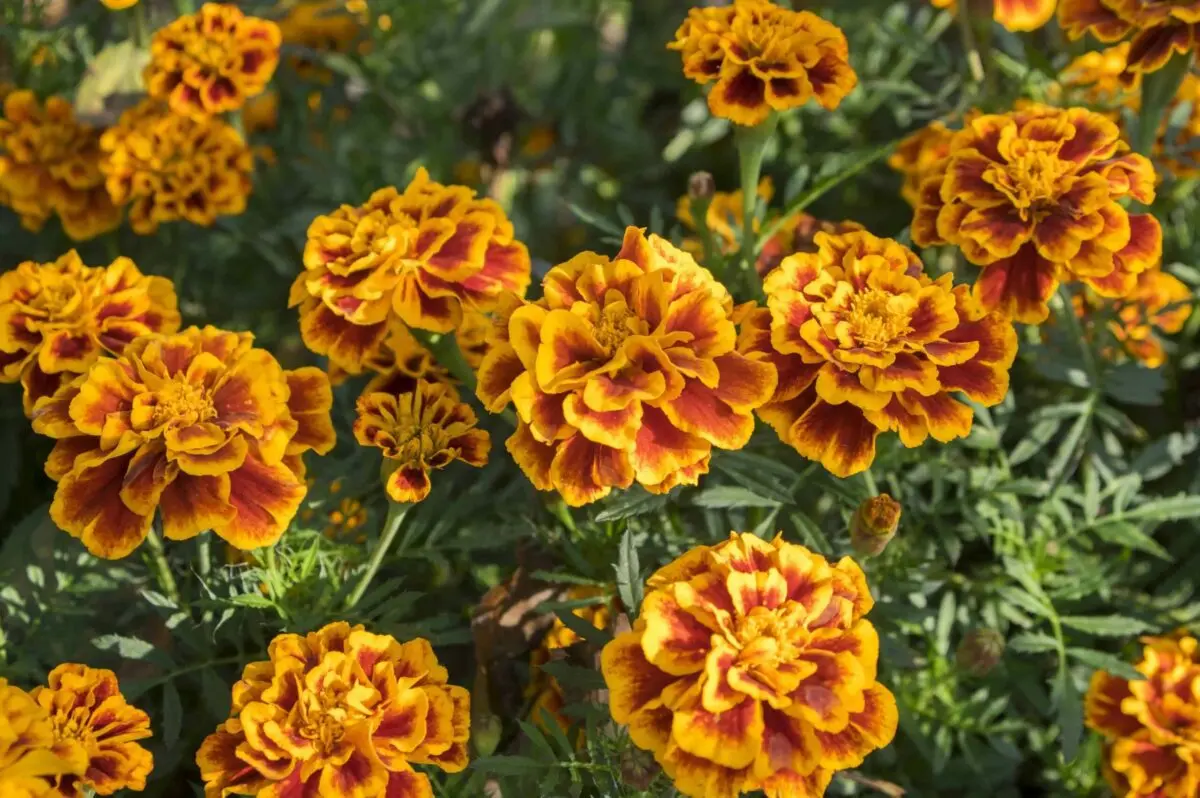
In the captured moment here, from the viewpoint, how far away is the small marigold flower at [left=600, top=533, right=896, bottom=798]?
42.9 inches

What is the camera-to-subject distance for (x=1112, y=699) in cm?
167

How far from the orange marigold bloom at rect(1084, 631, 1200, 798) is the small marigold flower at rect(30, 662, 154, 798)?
1.28 m

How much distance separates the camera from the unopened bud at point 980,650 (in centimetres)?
160

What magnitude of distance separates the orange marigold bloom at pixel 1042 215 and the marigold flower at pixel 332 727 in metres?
0.87

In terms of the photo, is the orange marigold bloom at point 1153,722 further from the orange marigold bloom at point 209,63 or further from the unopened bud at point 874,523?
the orange marigold bloom at point 209,63

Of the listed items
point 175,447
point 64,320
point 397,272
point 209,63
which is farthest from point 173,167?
point 175,447

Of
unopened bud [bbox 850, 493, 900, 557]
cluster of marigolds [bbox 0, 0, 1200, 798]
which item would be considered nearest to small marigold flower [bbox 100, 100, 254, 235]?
cluster of marigolds [bbox 0, 0, 1200, 798]

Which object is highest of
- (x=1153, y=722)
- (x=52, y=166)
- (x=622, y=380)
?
(x=622, y=380)

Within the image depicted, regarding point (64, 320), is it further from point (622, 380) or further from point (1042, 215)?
point (1042, 215)

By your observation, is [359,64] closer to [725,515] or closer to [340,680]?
[725,515]

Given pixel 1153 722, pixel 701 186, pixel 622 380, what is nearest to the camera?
pixel 622 380

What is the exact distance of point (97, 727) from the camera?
51.4 inches

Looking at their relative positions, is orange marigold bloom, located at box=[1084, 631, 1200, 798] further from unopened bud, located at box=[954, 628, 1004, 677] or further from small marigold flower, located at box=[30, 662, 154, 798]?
small marigold flower, located at box=[30, 662, 154, 798]

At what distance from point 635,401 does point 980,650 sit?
0.73 metres
